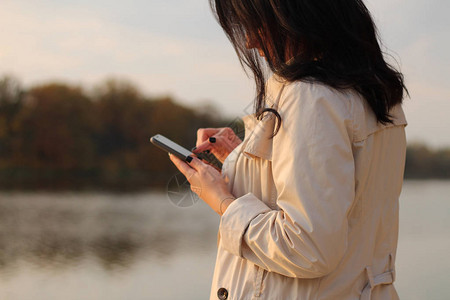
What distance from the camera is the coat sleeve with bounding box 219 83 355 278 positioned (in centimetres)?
56

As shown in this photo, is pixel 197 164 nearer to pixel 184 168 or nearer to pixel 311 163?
pixel 184 168

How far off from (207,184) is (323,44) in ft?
0.87

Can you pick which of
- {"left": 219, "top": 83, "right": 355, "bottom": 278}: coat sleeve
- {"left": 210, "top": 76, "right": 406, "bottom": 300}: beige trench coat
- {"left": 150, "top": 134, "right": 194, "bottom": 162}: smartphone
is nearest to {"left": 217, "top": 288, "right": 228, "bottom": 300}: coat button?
{"left": 210, "top": 76, "right": 406, "bottom": 300}: beige trench coat

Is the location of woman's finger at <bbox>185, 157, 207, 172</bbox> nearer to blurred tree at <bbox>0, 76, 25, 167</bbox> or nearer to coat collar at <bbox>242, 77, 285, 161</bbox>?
coat collar at <bbox>242, 77, 285, 161</bbox>

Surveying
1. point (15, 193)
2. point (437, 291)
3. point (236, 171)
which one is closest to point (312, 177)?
point (236, 171)

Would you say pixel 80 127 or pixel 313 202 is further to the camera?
pixel 80 127

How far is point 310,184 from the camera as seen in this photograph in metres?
0.57

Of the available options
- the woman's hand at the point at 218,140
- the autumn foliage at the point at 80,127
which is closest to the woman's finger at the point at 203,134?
the woman's hand at the point at 218,140

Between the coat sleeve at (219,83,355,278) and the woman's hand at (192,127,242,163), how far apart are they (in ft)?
0.90

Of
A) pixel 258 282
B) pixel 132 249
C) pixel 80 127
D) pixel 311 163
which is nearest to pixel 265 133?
pixel 311 163

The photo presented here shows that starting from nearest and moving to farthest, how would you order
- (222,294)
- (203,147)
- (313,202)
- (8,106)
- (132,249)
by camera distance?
(313,202) < (222,294) < (203,147) < (132,249) < (8,106)

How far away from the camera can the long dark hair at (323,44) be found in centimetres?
62

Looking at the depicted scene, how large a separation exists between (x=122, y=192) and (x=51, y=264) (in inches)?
227

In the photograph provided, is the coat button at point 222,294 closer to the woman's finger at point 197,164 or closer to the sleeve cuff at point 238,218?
the sleeve cuff at point 238,218
